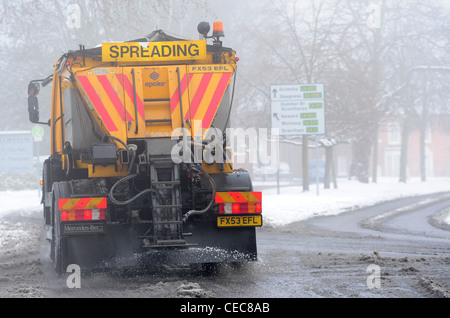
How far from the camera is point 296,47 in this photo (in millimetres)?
29672

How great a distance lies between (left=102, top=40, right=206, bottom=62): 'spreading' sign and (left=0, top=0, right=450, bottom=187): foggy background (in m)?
14.0

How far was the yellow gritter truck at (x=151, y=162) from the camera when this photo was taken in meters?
8.65

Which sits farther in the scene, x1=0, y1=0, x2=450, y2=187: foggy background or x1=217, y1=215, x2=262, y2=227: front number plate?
x1=0, y1=0, x2=450, y2=187: foggy background

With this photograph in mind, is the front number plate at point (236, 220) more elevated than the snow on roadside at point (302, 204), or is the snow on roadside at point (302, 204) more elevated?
the front number plate at point (236, 220)

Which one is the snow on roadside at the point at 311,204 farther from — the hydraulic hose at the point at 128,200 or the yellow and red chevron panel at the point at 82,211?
the yellow and red chevron panel at the point at 82,211

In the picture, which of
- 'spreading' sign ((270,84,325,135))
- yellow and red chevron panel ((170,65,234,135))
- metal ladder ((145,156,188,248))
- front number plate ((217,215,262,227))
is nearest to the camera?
metal ladder ((145,156,188,248))

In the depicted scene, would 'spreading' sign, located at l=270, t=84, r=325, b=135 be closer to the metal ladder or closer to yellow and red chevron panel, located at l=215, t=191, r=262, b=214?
yellow and red chevron panel, located at l=215, t=191, r=262, b=214

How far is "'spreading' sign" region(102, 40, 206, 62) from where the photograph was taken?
30.4ft

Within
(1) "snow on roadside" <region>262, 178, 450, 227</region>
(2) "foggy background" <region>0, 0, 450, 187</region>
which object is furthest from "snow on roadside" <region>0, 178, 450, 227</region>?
(2) "foggy background" <region>0, 0, 450, 187</region>

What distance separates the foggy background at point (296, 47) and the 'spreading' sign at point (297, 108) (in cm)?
271

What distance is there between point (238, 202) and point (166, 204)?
3.19ft

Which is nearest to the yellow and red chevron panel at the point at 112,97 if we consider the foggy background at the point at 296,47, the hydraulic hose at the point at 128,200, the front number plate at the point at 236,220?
the hydraulic hose at the point at 128,200

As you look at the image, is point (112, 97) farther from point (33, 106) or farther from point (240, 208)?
point (33, 106)

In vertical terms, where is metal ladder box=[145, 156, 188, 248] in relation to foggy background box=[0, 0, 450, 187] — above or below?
below
